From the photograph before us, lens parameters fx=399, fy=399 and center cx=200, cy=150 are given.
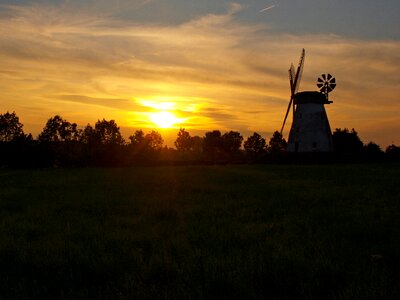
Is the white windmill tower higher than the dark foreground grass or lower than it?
higher

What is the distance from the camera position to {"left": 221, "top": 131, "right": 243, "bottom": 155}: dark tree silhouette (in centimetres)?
13012

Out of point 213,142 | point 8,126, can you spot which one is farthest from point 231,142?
point 8,126

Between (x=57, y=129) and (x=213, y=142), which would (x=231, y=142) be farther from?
(x=57, y=129)

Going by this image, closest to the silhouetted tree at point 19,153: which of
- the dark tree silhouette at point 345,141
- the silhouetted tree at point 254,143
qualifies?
the dark tree silhouette at point 345,141

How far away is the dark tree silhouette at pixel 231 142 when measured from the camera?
130125 millimetres

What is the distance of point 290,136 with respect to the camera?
212 ft

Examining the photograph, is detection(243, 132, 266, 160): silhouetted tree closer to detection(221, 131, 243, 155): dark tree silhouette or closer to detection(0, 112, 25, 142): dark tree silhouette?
detection(221, 131, 243, 155): dark tree silhouette

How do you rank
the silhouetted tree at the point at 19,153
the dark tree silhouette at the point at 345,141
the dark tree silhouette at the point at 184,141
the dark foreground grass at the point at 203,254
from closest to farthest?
the dark foreground grass at the point at 203,254 → the silhouetted tree at the point at 19,153 → the dark tree silhouette at the point at 345,141 → the dark tree silhouette at the point at 184,141

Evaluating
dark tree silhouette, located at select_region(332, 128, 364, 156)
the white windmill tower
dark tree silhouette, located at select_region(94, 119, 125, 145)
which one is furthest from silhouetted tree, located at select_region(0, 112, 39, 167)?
dark tree silhouette, located at select_region(94, 119, 125, 145)

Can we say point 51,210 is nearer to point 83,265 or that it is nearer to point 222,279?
point 83,265


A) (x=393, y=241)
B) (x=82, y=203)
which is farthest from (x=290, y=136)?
(x=393, y=241)

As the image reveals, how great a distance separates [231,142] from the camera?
437 ft

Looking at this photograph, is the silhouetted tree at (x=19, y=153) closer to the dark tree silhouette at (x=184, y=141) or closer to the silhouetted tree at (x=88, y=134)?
the silhouetted tree at (x=88, y=134)

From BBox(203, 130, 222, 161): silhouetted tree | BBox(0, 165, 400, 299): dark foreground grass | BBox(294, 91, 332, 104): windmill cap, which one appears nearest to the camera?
BBox(0, 165, 400, 299): dark foreground grass
